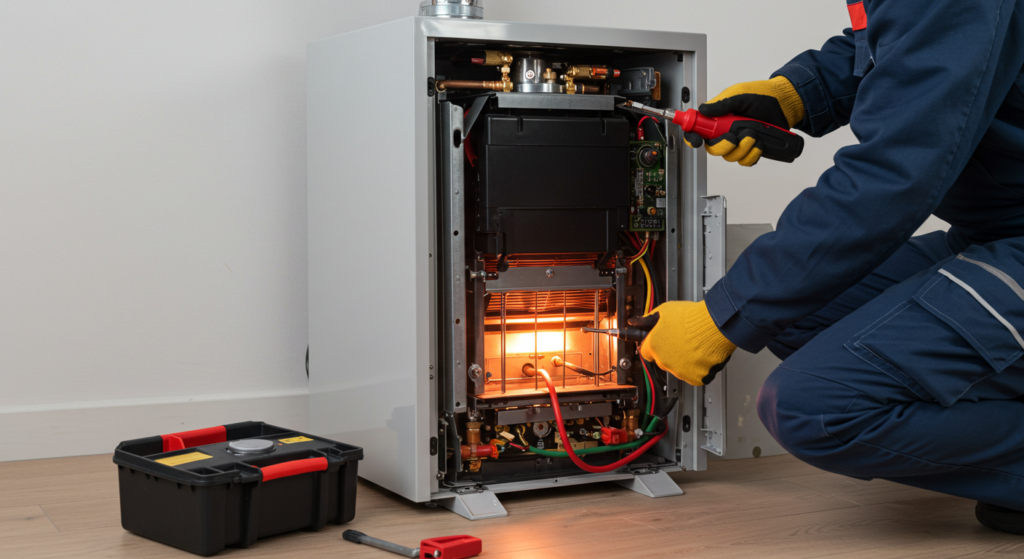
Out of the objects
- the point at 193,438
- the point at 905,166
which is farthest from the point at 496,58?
the point at 193,438

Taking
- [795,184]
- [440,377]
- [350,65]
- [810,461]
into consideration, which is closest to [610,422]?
[440,377]

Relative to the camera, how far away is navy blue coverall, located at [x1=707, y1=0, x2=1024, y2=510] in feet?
4.33

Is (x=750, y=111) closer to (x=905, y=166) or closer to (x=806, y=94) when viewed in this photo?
(x=806, y=94)

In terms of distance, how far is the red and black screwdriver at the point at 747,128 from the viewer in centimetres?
171

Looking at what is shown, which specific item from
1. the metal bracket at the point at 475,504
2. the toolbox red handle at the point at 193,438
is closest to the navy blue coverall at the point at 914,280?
the metal bracket at the point at 475,504

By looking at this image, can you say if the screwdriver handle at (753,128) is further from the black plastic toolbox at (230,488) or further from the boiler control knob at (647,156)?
the black plastic toolbox at (230,488)

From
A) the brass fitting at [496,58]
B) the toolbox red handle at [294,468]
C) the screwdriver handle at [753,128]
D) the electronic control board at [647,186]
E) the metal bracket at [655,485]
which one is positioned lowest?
the metal bracket at [655,485]

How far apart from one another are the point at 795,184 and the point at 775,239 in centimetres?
151

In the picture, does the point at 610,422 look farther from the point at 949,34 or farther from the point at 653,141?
the point at 949,34

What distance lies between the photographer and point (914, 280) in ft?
4.97

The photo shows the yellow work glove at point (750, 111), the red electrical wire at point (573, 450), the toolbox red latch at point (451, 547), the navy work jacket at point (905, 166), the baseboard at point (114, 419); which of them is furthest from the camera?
the baseboard at point (114, 419)

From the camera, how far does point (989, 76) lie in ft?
4.30

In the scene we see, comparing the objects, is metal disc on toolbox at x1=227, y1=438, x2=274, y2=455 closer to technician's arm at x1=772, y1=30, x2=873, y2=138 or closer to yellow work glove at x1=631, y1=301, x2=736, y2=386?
yellow work glove at x1=631, y1=301, x2=736, y2=386

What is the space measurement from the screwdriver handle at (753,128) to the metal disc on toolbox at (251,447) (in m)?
0.95
